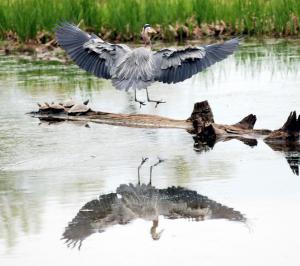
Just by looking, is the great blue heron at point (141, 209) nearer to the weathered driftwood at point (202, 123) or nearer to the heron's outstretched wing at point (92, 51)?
the weathered driftwood at point (202, 123)

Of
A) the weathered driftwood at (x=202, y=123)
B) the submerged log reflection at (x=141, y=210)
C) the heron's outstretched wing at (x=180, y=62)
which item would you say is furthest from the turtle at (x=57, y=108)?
the submerged log reflection at (x=141, y=210)

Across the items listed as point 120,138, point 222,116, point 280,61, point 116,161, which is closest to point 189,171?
point 116,161

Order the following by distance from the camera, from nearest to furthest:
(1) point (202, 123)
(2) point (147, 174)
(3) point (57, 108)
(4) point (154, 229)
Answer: (4) point (154, 229) → (2) point (147, 174) → (1) point (202, 123) → (3) point (57, 108)

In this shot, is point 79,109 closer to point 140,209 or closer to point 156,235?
point 140,209

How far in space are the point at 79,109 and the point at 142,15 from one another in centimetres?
779

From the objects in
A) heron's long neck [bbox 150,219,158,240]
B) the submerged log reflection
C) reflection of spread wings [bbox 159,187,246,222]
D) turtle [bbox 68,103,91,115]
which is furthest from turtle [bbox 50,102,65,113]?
heron's long neck [bbox 150,219,158,240]

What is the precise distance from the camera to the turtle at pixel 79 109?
11281mm

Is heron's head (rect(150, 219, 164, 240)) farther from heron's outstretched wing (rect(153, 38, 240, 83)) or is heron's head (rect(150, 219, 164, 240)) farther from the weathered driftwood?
heron's outstretched wing (rect(153, 38, 240, 83))

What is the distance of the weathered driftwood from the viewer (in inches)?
378

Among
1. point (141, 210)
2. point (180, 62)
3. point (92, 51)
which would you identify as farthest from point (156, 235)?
point (92, 51)

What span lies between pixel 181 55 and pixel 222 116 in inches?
42.4

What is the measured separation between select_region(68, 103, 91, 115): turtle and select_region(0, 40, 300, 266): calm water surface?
25 centimetres

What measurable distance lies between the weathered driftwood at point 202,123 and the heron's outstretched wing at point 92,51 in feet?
1.51

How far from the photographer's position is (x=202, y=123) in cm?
1036
